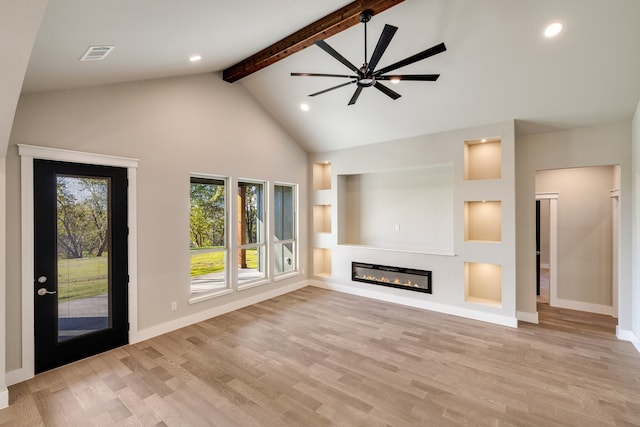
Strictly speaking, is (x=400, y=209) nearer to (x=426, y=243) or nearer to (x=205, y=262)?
(x=426, y=243)

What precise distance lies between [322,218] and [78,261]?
4.85 metres

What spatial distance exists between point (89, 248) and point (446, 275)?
531 cm

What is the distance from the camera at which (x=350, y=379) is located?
9.87 ft

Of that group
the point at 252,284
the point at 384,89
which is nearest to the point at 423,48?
the point at 384,89

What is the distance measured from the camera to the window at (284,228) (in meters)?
6.23

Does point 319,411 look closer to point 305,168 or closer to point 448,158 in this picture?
point 448,158

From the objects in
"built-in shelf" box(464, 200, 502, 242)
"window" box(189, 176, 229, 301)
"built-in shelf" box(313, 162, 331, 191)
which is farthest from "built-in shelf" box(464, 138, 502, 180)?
"window" box(189, 176, 229, 301)

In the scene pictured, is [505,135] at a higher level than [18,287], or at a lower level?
higher

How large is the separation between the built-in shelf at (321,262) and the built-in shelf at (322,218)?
0.51 m

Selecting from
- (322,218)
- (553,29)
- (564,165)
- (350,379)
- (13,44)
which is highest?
(553,29)

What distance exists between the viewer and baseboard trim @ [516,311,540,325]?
4.55 m

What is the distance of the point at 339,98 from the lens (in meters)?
4.93

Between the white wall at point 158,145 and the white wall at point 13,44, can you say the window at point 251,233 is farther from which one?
the white wall at point 13,44

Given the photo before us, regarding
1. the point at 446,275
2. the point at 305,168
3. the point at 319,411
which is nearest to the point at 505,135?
the point at 446,275
